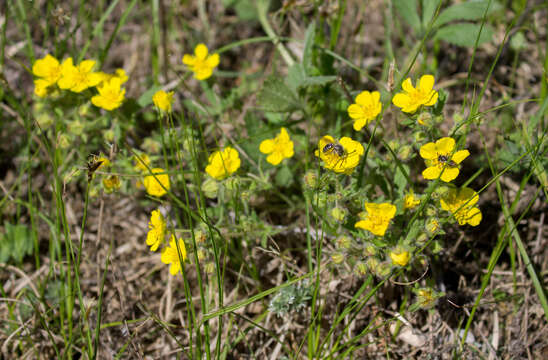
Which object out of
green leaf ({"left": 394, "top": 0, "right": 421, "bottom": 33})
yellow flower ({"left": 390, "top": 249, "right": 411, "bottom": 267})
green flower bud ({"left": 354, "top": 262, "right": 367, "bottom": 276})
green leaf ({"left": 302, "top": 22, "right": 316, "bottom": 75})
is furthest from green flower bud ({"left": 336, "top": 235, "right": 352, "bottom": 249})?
green leaf ({"left": 394, "top": 0, "right": 421, "bottom": 33})

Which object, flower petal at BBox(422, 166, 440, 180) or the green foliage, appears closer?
flower petal at BBox(422, 166, 440, 180)

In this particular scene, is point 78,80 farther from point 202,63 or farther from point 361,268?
point 361,268

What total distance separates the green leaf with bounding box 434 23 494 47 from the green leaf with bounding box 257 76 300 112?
1057mm

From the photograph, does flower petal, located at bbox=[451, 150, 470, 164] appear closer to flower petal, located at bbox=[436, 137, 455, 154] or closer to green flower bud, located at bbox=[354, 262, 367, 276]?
flower petal, located at bbox=[436, 137, 455, 154]

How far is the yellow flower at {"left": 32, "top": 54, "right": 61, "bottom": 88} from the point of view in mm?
2836

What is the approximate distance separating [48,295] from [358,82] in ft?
8.26

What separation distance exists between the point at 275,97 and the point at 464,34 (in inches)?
49.7

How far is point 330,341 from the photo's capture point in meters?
2.51

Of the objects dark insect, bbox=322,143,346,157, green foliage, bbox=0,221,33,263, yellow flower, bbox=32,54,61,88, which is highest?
yellow flower, bbox=32,54,61,88

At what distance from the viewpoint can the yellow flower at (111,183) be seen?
9.00 ft

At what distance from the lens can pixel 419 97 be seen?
2.23 m

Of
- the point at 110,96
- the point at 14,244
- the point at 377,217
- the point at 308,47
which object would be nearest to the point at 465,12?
the point at 308,47

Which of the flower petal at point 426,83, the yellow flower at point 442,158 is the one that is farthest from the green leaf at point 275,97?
the yellow flower at point 442,158

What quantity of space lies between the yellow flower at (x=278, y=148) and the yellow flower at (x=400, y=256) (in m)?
0.83
